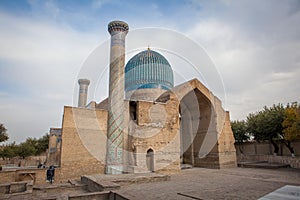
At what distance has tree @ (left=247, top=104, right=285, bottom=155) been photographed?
16297 millimetres

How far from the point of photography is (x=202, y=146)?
16.0m

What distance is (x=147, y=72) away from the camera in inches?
706

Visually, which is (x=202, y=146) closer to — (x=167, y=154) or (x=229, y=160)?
(x=229, y=160)

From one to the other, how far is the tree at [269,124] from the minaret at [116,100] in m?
11.8

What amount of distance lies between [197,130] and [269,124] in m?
5.69

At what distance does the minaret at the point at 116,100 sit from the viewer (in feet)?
38.1

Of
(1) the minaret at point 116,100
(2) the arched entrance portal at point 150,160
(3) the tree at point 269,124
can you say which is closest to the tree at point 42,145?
(1) the minaret at point 116,100

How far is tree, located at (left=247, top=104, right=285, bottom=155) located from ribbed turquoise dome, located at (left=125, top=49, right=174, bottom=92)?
25.9 ft

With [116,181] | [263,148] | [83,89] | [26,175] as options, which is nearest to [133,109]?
[116,181]

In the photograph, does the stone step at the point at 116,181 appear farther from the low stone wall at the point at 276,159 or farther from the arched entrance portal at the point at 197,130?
the low stone wall at the point at 276,159

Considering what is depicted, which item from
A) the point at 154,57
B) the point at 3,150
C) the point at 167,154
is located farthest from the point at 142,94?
the point at 3,150

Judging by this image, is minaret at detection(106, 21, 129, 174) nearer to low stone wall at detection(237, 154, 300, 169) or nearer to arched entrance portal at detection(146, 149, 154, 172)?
arched entrance portal at detection(146, 149, 154, 172)

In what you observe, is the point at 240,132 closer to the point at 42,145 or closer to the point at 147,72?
the point at 147,72

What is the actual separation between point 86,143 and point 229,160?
10.1 meters
